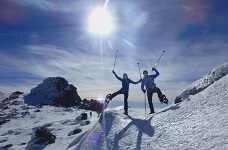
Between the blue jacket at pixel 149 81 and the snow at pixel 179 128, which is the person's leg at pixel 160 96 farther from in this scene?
the snow at pixel 179 128

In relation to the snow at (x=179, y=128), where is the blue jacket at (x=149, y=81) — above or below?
above

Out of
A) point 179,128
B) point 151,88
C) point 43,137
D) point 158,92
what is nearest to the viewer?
point 179,128

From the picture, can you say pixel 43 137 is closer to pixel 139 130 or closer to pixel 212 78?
pixel 139 130

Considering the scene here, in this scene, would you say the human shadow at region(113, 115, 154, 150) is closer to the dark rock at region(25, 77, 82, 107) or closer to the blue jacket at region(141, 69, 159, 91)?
the blue jacket at region(141, 69, 159, 91)

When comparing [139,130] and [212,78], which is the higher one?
[212,78]

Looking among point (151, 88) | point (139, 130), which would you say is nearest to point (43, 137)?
point (151, 88)

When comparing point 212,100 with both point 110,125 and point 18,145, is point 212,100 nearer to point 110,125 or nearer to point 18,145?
point 110,125

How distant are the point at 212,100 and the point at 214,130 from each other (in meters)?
2.71

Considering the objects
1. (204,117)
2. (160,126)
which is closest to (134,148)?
(160,126)

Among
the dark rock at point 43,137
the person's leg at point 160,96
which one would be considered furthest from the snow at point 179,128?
the dark rock at point 43,137

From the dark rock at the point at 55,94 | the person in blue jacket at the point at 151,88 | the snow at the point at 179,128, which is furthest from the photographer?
the dark rock at the point at 55,94

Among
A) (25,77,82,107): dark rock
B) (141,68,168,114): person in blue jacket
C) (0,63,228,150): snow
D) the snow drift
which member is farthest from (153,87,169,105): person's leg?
(25,77,82,107): dark rock

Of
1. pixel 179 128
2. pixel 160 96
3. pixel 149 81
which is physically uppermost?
pixel 149 81

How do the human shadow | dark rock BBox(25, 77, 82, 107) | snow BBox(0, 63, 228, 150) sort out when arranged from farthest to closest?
dark rock BBox(25, 77, 82, 107) < the human shadow < snow BBox(0, 63, 228, 150)
